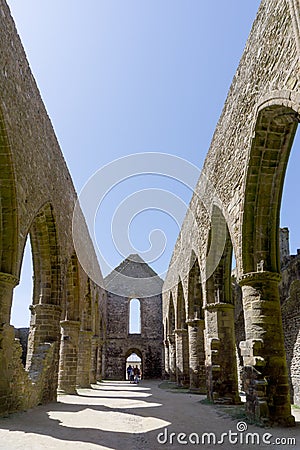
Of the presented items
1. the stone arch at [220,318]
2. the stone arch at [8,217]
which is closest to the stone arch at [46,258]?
the stone arch at [8,217]

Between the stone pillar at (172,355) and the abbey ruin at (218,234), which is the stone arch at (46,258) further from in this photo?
the stone pillar at (172,355)

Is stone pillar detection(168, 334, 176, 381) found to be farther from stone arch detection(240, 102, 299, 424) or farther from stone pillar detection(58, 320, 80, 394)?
stone arch detection(240, 102, 299, 424)

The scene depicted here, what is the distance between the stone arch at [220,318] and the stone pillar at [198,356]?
2764 mm

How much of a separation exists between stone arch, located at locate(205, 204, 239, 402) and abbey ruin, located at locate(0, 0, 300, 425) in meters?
0.02

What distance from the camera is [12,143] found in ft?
22.5

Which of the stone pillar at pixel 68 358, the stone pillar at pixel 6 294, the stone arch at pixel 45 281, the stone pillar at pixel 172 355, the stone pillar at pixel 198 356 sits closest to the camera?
the stone pillar at pixel 6 294

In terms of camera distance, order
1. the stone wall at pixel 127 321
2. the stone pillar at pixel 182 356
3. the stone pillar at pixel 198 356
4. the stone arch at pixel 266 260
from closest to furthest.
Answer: the stone arch at pixel 266 260, the stone pillar at pixel 198 356, the stone pillar at pixel 182 356, the stone wall at pixel 127 321

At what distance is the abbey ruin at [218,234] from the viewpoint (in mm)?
5953

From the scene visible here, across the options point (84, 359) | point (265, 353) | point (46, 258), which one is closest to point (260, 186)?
point (265, 353)

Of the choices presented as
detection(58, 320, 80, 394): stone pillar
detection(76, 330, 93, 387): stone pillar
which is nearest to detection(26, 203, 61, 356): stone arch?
detection(58, 320, 80, 394): stone pillar

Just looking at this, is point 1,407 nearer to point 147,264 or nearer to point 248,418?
point 248,418

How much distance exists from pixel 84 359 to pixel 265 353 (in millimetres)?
10364

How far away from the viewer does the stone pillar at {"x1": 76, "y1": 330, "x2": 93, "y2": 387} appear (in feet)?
48.3

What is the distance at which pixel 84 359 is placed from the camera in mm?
14938
